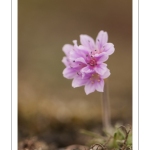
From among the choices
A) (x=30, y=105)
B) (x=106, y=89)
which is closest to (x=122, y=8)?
(x=106, y=89)

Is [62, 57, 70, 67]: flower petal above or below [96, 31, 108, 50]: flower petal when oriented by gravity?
below

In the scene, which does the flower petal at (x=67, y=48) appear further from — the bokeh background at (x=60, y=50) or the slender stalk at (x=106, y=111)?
the slender stalk at (x=106, y=111)

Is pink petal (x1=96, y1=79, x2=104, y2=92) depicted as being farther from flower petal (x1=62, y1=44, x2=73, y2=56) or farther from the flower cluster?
flower petal (x1=62, y1=44, x2=73, y2=56)

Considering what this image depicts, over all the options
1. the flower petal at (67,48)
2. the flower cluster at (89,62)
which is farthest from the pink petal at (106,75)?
the flower petal at (67,48)

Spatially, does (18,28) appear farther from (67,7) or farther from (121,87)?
(121,87)

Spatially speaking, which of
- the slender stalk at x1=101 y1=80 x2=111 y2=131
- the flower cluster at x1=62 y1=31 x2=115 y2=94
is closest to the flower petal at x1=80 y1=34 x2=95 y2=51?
the flower cluster at x1=62 y1=31 x2=115 y2=94

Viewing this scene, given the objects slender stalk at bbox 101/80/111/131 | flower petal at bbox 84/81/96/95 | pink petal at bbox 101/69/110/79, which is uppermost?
pink petal at bbox 101/69/110/79
